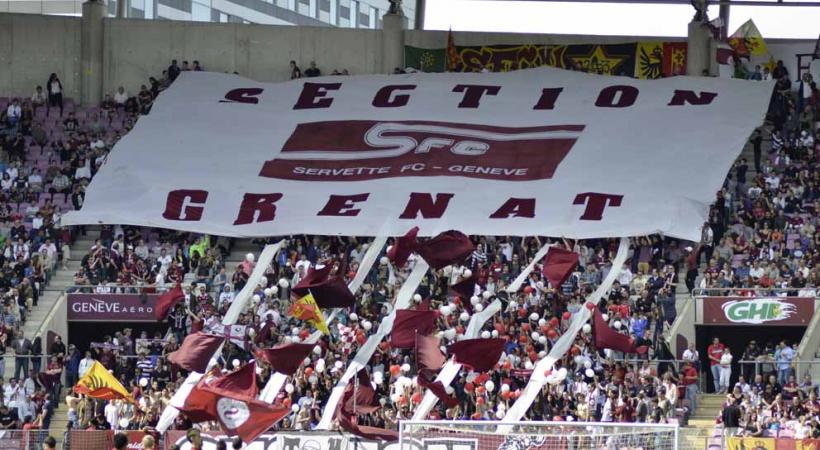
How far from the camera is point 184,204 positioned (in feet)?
124

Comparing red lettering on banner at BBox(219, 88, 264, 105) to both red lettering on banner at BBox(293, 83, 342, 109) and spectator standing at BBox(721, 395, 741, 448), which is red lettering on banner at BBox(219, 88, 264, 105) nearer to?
red lettering on banner at BBox(293, 83, 342, 109)

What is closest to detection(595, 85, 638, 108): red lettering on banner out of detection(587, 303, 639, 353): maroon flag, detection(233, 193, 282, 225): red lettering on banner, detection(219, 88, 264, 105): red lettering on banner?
→ detection(233, 193, 282, 225): red lettering on banner

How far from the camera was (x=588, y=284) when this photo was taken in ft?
113

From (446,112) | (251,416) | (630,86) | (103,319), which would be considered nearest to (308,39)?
(446,112)

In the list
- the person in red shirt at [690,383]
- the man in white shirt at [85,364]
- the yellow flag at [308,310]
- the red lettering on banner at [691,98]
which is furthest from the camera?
the red lettering on banner at [691,98]

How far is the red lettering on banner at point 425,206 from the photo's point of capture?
121ft

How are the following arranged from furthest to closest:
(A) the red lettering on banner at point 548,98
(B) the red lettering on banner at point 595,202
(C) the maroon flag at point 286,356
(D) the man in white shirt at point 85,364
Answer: (A) the red lettering on banner at point 548,98 → (B) the red lettering on banner at point 595,202 → (D) the man in white shirt at point 85,364 → (C) the maroon flag at point 286,356

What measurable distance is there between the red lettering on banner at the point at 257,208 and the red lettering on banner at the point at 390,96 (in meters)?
4.57

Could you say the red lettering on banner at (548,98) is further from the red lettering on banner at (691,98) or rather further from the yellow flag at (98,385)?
the yellow flag at (98,385)

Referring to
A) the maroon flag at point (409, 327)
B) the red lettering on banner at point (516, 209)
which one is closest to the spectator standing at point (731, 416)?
the maroon flag at point (409, 327)

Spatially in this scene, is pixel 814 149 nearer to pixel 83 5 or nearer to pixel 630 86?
pixel 630 86

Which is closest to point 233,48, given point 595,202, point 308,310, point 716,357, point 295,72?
point 295,72

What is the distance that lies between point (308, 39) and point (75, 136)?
6.64 metres

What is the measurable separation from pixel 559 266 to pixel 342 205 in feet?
24.3
